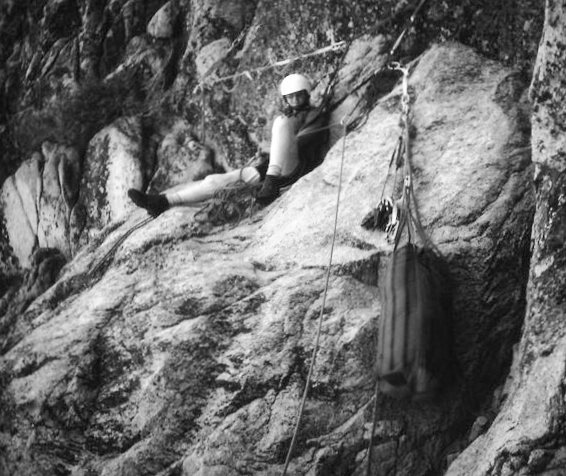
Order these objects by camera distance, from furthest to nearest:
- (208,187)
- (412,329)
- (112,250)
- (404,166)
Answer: (208,187)
(112,250)
(404,166)
(412,329)

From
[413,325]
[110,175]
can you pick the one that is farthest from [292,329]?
[110,175]

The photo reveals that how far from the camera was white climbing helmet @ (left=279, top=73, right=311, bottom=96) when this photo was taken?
7.15 meters

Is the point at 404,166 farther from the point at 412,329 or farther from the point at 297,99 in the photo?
the point at 297,99

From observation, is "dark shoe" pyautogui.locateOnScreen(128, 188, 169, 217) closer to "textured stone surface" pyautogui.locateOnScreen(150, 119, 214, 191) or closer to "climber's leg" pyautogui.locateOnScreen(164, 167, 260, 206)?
"climber's leg" pyautogui.locateOnScreen(164, 167, 260, 206)

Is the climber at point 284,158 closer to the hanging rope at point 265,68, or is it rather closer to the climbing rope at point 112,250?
the climbing rope at point 112,250

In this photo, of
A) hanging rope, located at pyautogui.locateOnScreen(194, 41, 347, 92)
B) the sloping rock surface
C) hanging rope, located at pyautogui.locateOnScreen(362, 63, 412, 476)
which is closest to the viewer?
hanging rope, located at pyautogui.locateOnScreen(362, 63, 412, 476)

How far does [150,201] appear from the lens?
6930mm

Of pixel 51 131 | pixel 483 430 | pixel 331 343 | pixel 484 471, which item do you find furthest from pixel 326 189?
pixel 51 131

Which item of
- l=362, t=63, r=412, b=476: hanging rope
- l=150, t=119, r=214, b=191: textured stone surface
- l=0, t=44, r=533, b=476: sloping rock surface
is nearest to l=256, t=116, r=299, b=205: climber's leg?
l=0, t=44, r=533, b=476: sloping rock surface

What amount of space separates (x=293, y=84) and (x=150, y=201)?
5.65ft

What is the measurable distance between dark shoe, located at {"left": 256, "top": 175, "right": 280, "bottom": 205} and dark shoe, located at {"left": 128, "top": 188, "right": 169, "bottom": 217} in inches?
34.6

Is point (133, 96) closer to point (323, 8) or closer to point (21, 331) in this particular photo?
point (323, 8)

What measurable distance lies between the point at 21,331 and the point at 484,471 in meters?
4.19

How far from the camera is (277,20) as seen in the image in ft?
25.9
